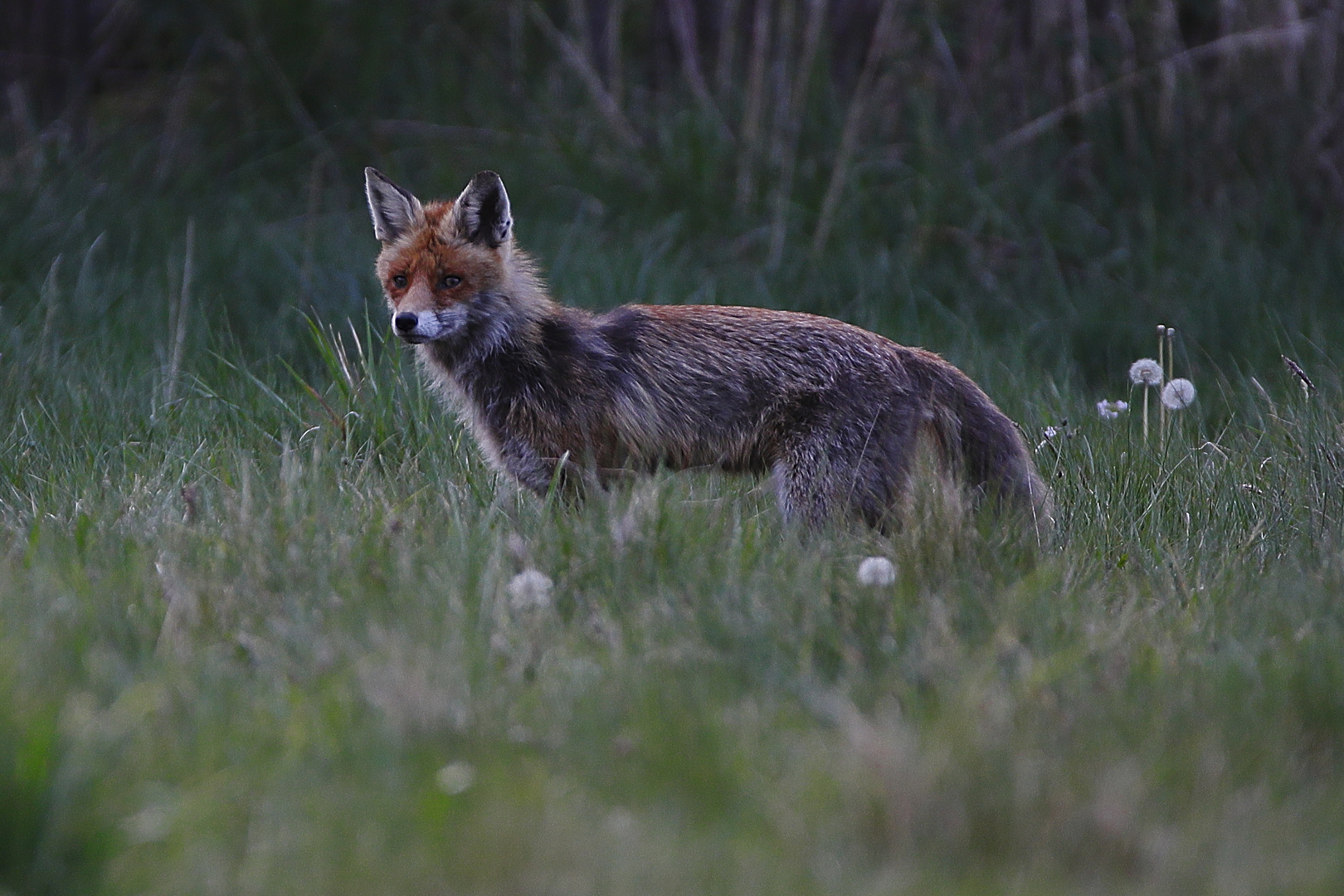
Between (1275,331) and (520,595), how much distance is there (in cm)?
510

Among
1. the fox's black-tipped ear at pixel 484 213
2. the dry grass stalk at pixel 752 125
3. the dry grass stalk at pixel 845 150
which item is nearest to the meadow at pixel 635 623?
the dry grass stalk at pixel 845 150

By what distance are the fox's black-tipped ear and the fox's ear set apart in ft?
0.75

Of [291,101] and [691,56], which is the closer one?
[691,56]

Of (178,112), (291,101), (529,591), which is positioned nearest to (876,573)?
(529,591)

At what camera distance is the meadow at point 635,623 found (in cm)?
265

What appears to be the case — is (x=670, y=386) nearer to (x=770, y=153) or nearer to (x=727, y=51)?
(x=770, y=153)

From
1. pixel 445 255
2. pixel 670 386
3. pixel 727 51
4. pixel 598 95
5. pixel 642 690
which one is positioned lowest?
pixel 670 386

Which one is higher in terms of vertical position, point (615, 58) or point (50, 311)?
point (615, 58)

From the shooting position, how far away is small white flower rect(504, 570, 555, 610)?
12.6ft

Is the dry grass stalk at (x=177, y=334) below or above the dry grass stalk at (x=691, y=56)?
below

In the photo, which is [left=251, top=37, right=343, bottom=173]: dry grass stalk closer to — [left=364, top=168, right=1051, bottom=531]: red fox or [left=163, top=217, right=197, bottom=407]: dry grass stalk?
[left=163, top=217, right=197, bottom=407]: dry grass stalk

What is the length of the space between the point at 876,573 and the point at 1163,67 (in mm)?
6290

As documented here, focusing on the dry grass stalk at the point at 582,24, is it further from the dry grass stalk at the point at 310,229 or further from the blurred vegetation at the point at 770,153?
the dry grass stalk at the point at 310,229

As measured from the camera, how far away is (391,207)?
230 inches
